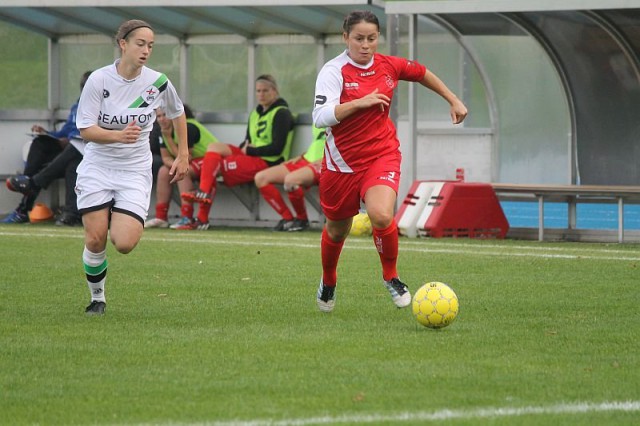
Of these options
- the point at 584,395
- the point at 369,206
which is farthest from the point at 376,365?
the point at 369,206

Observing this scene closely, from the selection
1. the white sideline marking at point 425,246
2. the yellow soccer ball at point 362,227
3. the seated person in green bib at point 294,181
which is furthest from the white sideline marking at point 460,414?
the seated person in green bib at point 294,181

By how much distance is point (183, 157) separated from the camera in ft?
30.3

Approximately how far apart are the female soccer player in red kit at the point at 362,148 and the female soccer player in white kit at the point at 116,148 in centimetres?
121

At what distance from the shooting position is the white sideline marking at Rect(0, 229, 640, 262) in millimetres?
A: 13570

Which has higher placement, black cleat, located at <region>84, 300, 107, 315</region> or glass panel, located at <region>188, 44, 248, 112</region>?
glass panel, located at <region>188, 44, 248, 112</region>

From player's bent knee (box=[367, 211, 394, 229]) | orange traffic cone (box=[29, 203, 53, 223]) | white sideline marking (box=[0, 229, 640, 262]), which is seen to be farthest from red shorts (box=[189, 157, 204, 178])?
player's bent knee (box=[367, 211, 394, 229])

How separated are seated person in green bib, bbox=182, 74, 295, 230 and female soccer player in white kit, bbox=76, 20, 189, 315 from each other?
8.70 m

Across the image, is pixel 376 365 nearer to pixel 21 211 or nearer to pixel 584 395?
pixel 584 395

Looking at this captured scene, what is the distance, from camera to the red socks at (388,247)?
8.77 meters

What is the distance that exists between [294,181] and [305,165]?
1.22 feet

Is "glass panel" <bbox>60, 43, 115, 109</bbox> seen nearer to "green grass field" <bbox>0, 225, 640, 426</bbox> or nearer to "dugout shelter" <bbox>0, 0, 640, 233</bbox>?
"dugout shelter" <bbox>0, 0, 640, 233</bbox>

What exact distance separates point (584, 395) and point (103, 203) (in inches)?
162

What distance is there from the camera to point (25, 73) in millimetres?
20750

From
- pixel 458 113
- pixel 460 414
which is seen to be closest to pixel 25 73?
pixel 458 113
